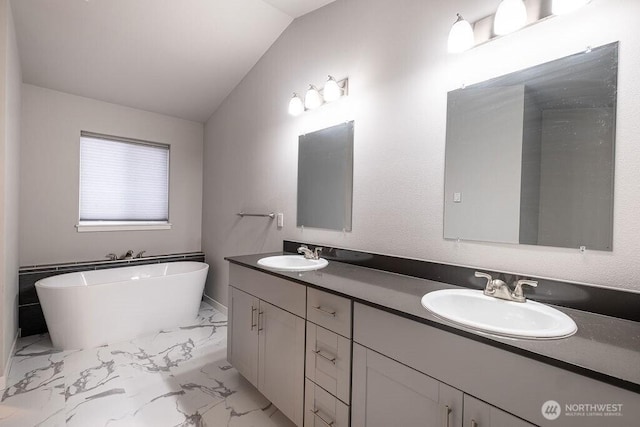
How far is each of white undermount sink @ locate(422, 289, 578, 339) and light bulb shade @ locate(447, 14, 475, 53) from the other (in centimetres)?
109

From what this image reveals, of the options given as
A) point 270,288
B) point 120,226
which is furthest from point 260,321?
point 120,226

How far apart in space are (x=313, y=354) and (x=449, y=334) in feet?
2.37

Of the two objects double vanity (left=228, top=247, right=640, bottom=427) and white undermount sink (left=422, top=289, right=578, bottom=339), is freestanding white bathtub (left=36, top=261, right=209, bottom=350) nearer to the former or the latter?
double vanity (left=228, top=247, right=640, bottom=427)

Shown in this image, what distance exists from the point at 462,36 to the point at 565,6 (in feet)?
1.18

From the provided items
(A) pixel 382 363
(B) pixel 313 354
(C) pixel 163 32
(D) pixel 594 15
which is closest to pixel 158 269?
(C) pixel 163 32

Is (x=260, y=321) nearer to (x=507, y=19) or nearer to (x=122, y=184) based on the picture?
(x=507, y=19)

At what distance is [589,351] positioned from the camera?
29.2 inches

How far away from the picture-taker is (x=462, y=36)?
1.34 m

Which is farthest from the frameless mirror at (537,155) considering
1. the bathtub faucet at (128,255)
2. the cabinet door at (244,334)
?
the bathtub faucet at (128,255)

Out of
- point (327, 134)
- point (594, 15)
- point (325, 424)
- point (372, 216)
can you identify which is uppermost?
point (594, 15)

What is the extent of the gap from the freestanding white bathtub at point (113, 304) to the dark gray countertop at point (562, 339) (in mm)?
1978

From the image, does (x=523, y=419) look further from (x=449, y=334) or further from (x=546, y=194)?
(x=546, y=194)

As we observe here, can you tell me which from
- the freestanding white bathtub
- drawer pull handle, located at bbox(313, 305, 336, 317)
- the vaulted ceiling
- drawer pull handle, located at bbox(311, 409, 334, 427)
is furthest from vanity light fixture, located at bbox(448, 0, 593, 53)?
the freestanding white bathtub

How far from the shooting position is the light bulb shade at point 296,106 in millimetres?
2273
